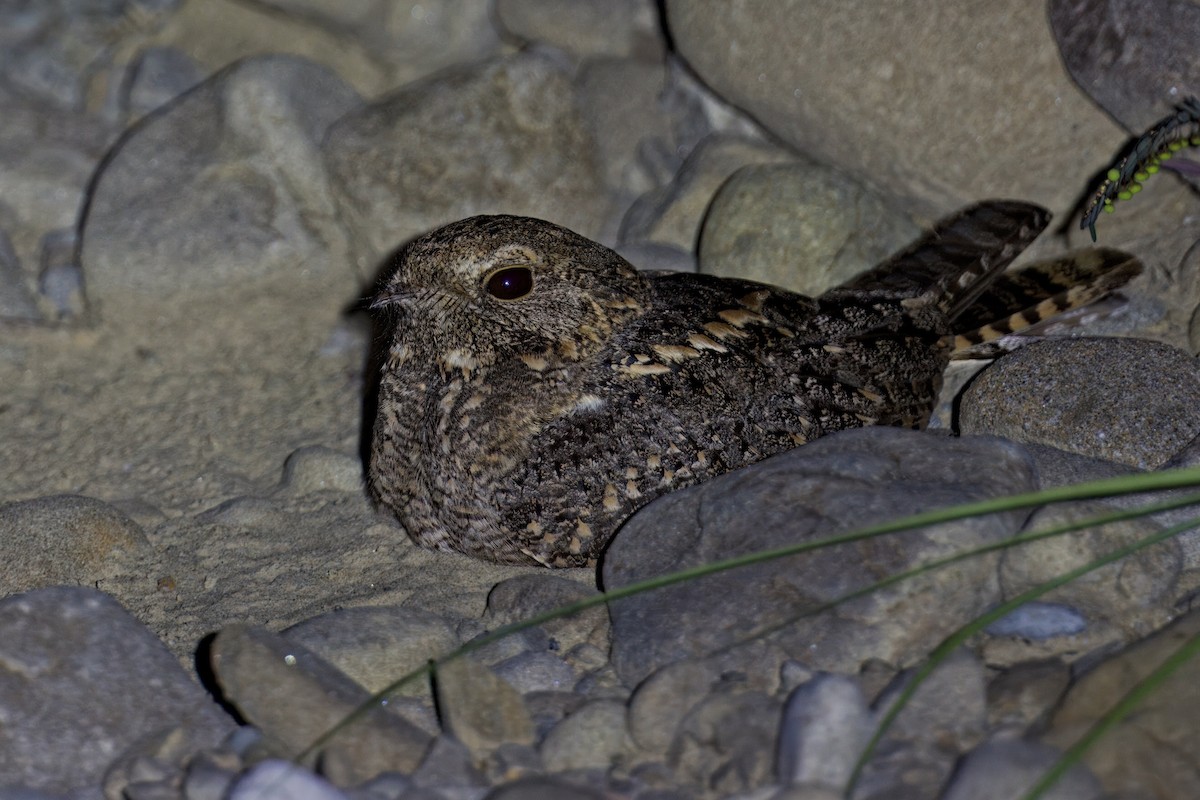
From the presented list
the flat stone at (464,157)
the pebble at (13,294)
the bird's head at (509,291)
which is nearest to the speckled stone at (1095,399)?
the bird's head at (509,291)

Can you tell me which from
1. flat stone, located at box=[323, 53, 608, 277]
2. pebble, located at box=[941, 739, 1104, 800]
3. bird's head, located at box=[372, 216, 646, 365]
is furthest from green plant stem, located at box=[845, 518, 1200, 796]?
flat stone, located at box=[323, 53, 608, 277]

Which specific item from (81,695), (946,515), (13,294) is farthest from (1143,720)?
(13,294)

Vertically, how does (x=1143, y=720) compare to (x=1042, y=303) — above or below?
below

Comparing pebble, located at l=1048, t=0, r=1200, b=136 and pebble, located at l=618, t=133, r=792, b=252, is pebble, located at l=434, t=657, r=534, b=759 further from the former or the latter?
pebble, located at l=1048, t=0, r=1200, b=136

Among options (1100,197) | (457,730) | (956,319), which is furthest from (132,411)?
(1100,197)

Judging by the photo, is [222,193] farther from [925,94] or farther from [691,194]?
[925,94]

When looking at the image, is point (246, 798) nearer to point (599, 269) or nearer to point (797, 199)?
point (599, 269)

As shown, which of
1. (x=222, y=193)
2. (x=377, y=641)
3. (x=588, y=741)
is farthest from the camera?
(x=222, y=193)
